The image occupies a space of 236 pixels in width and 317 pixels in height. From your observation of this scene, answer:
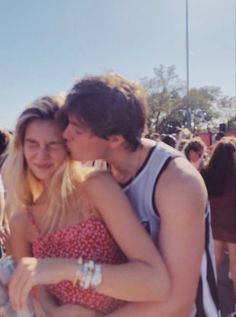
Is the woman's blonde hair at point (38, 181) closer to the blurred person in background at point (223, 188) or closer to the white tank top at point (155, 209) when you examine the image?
the white tank top at point (155, 209)

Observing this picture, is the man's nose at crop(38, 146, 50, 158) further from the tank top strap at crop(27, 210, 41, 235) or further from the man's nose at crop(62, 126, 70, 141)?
the tank top strap at crop(27, 210, 41, 235)

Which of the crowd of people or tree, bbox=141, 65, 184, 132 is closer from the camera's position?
the crowd of people

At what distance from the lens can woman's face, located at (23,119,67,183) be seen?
1.54m

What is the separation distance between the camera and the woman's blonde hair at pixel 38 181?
1.49 metres

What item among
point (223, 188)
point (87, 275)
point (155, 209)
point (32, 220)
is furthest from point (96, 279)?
point (223, 188)

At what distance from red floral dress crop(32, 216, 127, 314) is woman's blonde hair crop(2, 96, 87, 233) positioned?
0.26 ft

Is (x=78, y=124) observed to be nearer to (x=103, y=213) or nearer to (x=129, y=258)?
(x=103, y=213)

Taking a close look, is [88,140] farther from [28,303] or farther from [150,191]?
[28,303]

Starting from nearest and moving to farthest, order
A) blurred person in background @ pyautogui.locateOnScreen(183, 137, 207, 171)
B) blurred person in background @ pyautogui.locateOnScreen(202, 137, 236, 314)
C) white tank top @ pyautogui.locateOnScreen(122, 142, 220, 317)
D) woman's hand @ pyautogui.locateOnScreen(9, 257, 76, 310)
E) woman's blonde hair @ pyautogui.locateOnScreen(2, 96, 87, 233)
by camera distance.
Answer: woman's hand @ pyautogui.locateOnScreen(9, 257, 76, 310)
white tank top @ pyautogui.locateOnScreen(122, 142, 220, 317)
woman's blonde hair @ pyautogui.locateOnScreen(2, 96, 87, 233)
blurred person in background @ pyautogui.locateOnScreen(202, 137, 236, 314)
blurred person in background @ pyautogui.locateOnScreen(183, 137, 207, 171)

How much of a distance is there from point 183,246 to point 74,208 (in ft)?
1.28

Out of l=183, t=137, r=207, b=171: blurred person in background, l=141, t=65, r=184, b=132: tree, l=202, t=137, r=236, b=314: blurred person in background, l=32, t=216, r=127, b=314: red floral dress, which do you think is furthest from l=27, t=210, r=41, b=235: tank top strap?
l=141, t=65, r=184, b=132: tree

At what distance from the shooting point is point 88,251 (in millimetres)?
1408

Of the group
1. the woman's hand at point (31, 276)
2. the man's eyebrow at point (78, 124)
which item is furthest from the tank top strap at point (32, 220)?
the man's eyebrow at point (78, 124)

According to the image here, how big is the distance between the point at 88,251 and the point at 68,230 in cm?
10
